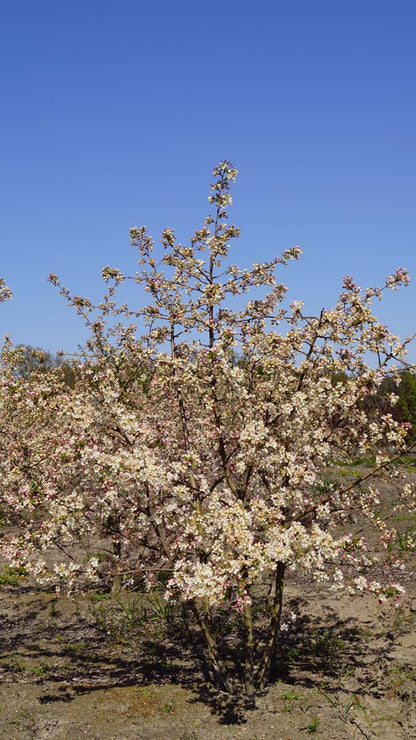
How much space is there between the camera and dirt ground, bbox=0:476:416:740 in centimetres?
691

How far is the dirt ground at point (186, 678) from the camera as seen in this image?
6906mm

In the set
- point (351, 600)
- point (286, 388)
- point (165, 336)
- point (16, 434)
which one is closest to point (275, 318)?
point (286, 388)

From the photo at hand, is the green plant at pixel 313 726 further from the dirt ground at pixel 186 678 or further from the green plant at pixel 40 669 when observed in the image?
the green plant at pixel 40 669

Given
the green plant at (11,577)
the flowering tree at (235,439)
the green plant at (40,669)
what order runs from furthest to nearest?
the green plant at (11,577), the green plant at (40,669), the flowering tree at (235,439)

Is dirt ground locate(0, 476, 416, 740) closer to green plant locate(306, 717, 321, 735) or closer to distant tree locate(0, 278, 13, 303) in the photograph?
green plant locate(306, 717, 321, 735)

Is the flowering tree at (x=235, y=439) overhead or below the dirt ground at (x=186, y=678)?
overhead

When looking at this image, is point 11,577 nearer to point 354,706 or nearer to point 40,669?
point 40,669

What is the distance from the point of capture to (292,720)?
22.8ft

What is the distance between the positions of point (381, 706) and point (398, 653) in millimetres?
1405

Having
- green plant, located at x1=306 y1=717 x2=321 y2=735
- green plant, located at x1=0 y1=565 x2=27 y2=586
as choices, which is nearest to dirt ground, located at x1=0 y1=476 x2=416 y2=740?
green plant, located at x1=306 y1=717 x2=321 y2=735

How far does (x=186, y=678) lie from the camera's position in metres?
8.31

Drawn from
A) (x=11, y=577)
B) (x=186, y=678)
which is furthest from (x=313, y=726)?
(x=11, y=577)

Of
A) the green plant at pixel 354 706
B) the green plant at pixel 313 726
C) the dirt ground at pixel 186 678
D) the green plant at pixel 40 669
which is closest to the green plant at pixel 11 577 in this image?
the dirt ground at pixel 186 678

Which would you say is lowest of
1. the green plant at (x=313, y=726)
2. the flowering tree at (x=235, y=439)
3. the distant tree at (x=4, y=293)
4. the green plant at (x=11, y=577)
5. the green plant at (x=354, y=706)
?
the green plant at (x=313, y=726)
